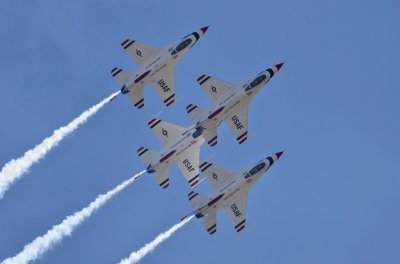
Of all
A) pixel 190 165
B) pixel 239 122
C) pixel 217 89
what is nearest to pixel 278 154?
pixel 239 122

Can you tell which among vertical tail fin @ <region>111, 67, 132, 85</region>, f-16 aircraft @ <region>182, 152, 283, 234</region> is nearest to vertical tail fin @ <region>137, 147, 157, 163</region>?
f-16 aircraft @ <region>182, 152, 283, 234</region>

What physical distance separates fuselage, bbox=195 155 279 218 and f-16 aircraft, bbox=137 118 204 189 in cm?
350

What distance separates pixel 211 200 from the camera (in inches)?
3317

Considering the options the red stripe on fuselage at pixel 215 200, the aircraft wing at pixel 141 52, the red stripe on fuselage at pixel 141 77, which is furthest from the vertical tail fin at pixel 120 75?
the red stripe on fuselage at pixel 215 200

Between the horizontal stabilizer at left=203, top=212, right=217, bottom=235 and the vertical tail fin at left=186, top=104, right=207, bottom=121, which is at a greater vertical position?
the vertical tail fin at left=186, top=104, right=207, bottom=121

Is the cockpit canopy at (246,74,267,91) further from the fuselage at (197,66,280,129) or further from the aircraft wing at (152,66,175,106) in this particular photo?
the aircraft wing at (152,66,175,106)

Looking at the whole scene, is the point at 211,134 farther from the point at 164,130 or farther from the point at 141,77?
the point at 141,77

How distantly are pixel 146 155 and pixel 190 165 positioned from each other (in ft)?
13.6

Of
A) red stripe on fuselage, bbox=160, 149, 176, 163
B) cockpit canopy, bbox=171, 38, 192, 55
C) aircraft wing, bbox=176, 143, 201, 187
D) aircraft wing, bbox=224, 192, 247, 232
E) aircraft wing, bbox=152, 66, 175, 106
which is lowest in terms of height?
aircraft wing, bbox=224, 192, 247, 232

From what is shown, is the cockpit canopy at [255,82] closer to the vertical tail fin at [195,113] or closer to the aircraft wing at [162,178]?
the vertical tail fin at [195,113]

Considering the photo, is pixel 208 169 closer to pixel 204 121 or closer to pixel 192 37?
pixel 204 121

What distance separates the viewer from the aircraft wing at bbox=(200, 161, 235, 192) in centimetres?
8588

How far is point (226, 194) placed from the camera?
8500 cm

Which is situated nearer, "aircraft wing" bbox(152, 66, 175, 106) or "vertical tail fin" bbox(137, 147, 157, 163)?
"vertical tail fin" bbox(137, 147, 157, 163)
